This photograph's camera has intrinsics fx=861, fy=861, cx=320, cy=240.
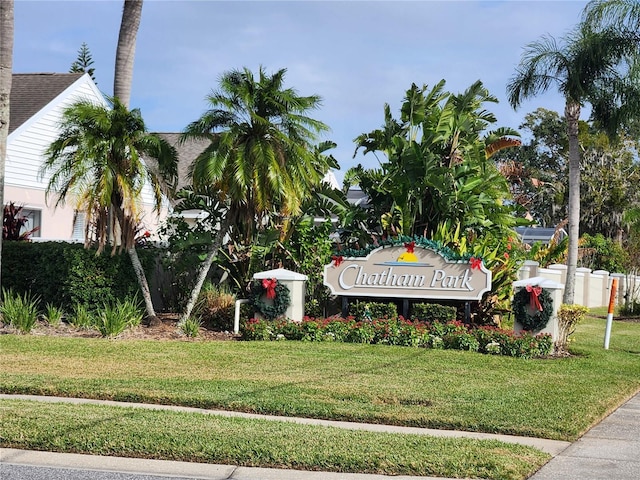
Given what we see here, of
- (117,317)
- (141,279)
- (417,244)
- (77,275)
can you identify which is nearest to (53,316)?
(77,275)

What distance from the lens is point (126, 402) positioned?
9.86 metres

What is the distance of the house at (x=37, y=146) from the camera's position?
23.0m

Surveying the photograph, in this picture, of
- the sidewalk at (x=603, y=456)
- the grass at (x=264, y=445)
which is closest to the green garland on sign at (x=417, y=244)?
the sidewalk at (x=603, y=456)

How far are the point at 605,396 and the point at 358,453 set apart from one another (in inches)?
185

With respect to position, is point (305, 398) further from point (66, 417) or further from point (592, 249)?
point (592, 249)

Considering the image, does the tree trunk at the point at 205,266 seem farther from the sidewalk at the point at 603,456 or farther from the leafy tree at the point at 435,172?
the sidewalk at the point at 603,456

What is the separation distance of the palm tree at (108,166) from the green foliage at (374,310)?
4110mm

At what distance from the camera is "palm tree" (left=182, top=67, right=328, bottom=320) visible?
53.2 ft

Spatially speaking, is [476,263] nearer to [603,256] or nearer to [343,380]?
[343,380]

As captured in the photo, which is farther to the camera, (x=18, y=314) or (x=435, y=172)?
(x=435, y=172)

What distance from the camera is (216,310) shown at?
17547 mm

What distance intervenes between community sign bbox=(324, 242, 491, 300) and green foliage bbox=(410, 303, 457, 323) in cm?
29

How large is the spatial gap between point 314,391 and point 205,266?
7.45 meters

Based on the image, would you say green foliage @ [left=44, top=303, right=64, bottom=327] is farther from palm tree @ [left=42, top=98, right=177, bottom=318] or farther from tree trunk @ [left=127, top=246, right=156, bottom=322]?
tree trunk @ [left=127, top=246, right=156, bottom=322]
